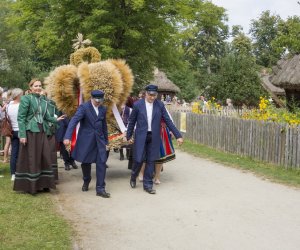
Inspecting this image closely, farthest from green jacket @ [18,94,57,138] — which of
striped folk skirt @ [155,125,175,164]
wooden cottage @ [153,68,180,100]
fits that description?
wooden cottage @ [153,68,180,100]

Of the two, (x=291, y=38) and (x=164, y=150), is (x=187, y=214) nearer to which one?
(x=164, y=150)

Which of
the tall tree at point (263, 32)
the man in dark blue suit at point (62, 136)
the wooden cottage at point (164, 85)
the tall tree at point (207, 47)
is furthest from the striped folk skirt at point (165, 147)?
the tall tree at point (263, 32)

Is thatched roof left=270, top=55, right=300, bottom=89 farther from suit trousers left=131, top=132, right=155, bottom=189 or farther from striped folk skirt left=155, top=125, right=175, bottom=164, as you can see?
suit trousers left=131, top=132, right=155, bottom=189

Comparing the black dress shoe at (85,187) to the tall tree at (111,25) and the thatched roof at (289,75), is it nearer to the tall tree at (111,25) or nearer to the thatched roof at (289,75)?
the thatched roof at (289,75)

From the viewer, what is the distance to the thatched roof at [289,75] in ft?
55.1

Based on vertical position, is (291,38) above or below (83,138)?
above

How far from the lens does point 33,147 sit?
7734 millimetres

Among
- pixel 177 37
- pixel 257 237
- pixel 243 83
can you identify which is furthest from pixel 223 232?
pixel 243 83

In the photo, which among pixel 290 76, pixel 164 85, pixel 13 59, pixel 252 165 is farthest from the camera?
pixel 164 85

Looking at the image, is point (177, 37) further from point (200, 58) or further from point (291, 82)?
point (200, 58)

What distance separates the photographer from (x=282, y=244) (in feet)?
17.5

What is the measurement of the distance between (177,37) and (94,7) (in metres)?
4.64

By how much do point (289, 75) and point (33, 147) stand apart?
11961mm

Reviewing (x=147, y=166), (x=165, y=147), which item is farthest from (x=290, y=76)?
(x=147, y=166)
